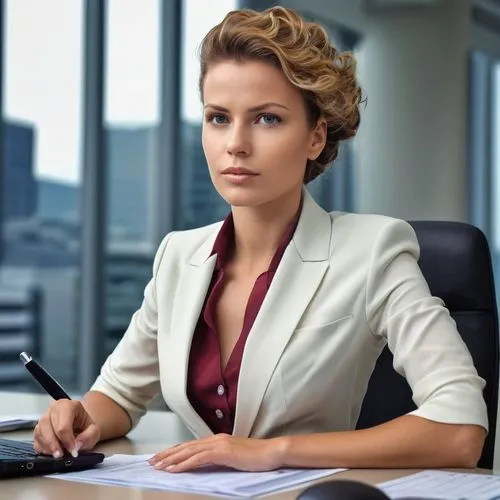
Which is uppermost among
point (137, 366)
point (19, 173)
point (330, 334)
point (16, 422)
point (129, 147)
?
point (129, 147)

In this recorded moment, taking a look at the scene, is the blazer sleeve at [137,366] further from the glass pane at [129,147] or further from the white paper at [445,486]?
the glass pane at [129,147]

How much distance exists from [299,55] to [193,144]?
4106mm

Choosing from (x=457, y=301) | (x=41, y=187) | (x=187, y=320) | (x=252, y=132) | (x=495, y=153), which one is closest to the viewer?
(x=252, y=132)

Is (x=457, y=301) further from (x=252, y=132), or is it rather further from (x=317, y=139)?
(x=252, y=132)

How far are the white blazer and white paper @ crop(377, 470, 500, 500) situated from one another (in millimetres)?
134

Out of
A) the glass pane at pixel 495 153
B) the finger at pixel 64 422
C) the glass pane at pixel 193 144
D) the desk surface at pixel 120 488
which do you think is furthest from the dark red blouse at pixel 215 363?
the glass pane at pixel 495 153

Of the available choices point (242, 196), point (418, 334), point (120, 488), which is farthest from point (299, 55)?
point (120, 488)

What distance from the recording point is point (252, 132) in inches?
66.5

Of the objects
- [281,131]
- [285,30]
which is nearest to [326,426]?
[281,131]

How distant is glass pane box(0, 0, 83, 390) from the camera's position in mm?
5426

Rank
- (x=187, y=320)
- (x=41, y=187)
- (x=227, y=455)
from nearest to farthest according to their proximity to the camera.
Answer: (x=227, y=455), (x=187, y=320), (x=41, y=187)

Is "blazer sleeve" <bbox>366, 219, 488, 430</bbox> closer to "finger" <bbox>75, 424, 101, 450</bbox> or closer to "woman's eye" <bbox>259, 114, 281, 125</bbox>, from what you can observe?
"woman's eye" <bbox>259, 114, 281, 125</bbox>

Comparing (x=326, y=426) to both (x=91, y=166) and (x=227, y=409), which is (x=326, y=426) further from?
(x=91, y=166)

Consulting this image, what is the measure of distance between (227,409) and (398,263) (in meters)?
0.39
